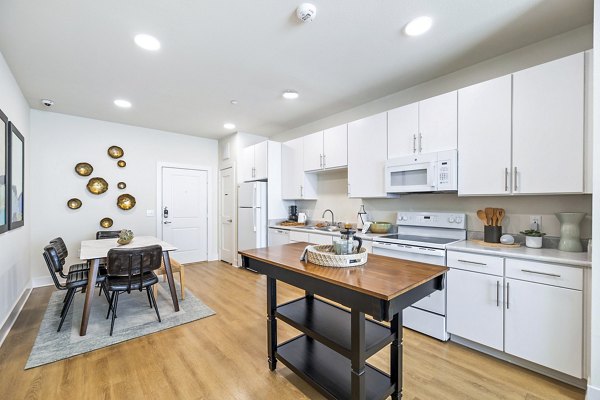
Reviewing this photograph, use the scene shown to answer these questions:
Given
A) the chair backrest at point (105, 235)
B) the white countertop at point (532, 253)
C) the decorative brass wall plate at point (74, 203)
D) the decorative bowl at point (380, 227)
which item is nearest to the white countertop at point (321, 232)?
the decorative bowl at point (380, 227)

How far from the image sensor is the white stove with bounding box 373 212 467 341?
7.96 ft

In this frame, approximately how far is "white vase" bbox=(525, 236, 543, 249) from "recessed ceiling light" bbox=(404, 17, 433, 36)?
6.19 ft

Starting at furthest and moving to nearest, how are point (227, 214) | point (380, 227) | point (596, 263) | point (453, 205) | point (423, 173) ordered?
1. point (227, 214)
2. point (380, 227)
3. point (453, 205)
4. point (423, 173)
5. point (596, 263)

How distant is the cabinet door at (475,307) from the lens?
6.88 ft

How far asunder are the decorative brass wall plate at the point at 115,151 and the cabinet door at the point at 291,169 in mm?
2802

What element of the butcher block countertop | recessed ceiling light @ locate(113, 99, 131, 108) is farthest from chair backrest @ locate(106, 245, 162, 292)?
recessed ceiling light @ locate(113, 99, 131, 108)

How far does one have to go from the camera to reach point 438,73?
113 inches

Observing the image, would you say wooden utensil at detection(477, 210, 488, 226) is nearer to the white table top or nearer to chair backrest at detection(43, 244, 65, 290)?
the white table top

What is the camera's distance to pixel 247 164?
16.5 feet

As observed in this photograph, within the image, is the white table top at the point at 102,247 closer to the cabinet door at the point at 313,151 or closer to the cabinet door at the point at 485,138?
the cabinet door at the point at 313,151

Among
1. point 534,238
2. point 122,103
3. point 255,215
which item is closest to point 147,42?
point 122,103

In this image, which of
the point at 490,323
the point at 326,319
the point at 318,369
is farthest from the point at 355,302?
the point at 490,323

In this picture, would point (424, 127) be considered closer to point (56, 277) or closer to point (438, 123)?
point (438, 123)

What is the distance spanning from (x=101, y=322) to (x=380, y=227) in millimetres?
3244
